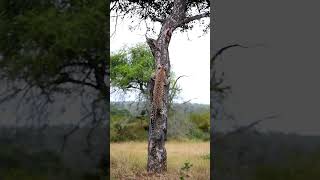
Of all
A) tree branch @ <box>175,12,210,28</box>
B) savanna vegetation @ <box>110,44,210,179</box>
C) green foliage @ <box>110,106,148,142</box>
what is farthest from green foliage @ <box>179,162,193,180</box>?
green foliage @ <box>110,106,148,142</box>

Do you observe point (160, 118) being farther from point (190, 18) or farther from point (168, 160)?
point (190, 18)

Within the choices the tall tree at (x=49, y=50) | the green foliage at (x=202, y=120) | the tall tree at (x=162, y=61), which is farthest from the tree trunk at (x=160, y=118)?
the green foliage at (x=202, y=120)

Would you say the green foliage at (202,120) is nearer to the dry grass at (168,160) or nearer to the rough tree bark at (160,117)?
the dry grass at (168,160)

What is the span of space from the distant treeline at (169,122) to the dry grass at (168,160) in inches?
17.1

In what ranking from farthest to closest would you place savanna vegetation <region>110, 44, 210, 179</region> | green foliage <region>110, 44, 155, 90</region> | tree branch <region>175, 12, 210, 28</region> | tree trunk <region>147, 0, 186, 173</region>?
green foliage <region>110, 44, 155, 90</region>
savanna vegetation <region>110, 44, 210, 179</region>
tree branch <region>175, 12, 210, 28</region>
tree trunk <region>147, 0, 186, 173</region>

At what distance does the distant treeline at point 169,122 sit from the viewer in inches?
433

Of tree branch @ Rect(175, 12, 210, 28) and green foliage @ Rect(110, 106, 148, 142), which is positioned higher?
tree branch @ Rect(175, 12, 210, 28)

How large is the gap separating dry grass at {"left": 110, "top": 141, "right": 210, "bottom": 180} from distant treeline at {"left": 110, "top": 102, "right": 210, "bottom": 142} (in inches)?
17.1

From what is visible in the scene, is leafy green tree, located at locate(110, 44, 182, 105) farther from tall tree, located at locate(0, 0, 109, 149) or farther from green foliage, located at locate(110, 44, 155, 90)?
tall tree, located at locate(0, 0, 109, 149)

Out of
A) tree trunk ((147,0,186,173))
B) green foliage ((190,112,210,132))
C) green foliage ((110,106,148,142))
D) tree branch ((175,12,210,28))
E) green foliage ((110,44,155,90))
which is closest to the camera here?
tree trunk ((147,0,186,173))

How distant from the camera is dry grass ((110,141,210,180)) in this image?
8.31 metres

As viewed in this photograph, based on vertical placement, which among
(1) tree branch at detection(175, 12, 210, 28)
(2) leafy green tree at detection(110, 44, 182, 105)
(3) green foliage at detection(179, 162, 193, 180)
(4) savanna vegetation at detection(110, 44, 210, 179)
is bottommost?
(3) green foliage at detection(179, 162, 193, 180)

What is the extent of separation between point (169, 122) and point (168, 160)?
2.29 m

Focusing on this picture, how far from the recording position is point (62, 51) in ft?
23.8
